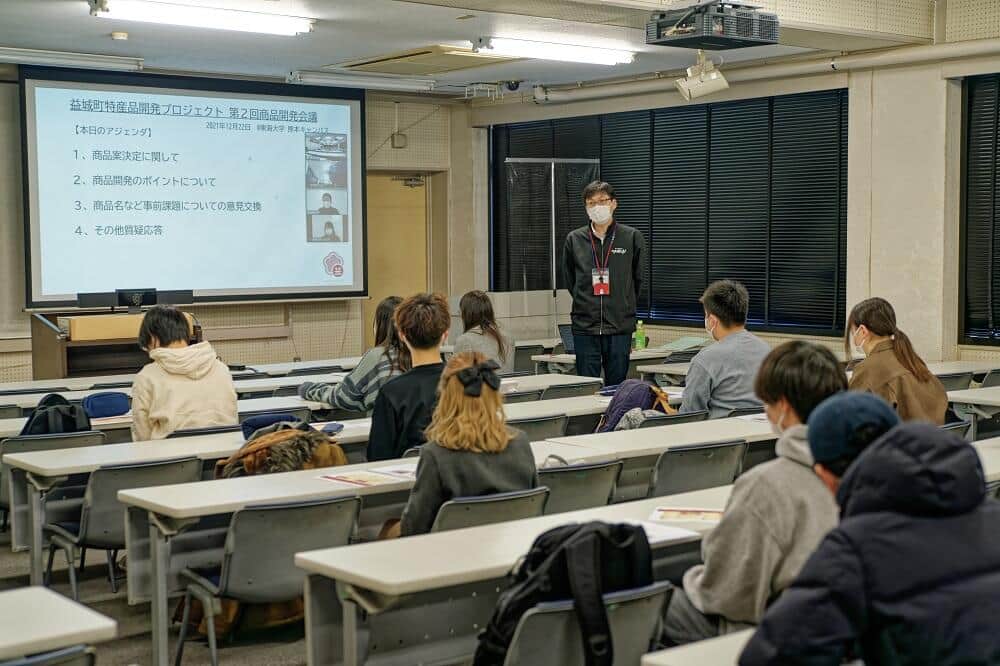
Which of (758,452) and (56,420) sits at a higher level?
(56,420)

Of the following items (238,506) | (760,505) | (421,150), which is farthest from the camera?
(421,150)

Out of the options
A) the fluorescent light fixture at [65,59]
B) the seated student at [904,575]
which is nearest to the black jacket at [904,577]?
the seated student at [904,575]

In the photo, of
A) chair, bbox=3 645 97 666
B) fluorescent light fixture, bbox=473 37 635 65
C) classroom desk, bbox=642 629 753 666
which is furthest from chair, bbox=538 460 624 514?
fluorescent light fixture, bbox=473 37 635 65

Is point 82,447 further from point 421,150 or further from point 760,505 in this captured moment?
point 421,150

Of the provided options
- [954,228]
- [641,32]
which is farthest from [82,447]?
[954,228]

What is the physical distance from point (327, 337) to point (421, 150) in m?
2.21

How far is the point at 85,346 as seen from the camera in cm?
937

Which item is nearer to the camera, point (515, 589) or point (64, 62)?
point (515, 589)

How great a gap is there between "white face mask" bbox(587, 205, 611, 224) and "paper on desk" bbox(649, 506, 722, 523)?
4702 mm

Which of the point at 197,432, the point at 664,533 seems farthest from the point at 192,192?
the point at 664,533

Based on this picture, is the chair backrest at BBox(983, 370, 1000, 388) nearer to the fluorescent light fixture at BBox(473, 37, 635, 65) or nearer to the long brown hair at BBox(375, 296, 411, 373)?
the fluorescent light fixture at BBox(473, 37, 635, 65)

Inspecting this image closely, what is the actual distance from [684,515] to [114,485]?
229cm

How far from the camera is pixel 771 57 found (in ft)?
33.5

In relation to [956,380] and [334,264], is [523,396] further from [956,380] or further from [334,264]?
[334,264]
